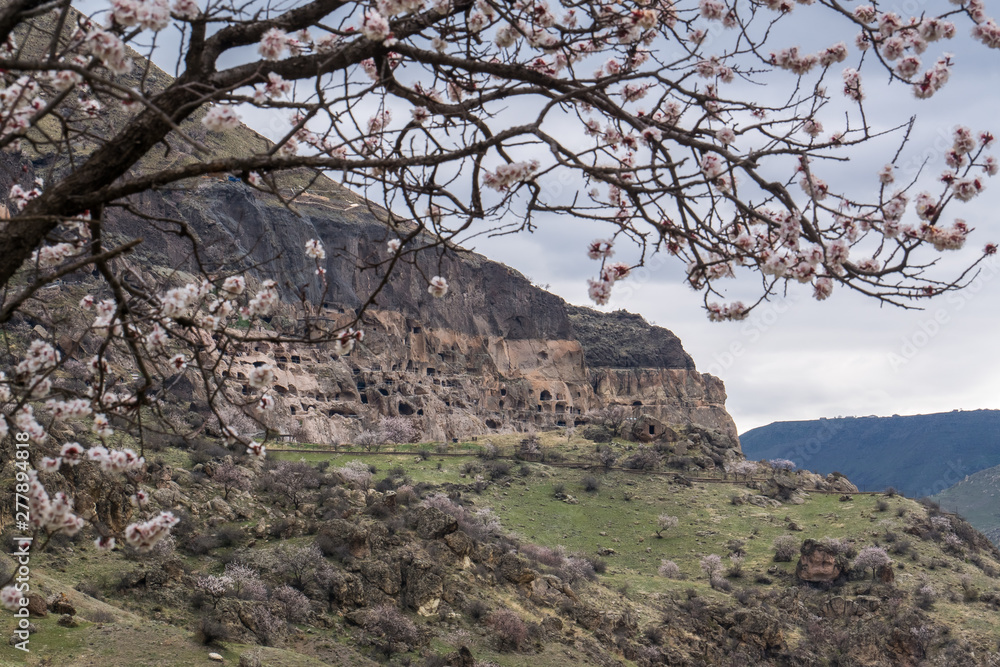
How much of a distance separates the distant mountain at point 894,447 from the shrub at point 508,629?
115m

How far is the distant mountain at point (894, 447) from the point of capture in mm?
133000

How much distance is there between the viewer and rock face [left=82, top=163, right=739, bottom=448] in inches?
2635

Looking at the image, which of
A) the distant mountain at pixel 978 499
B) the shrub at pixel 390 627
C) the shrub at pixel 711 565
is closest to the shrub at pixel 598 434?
→ the shrub at pixel 711 565

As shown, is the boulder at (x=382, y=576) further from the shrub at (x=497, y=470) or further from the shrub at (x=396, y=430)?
the shrub at (x=396, y=430)

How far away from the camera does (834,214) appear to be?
173 inches

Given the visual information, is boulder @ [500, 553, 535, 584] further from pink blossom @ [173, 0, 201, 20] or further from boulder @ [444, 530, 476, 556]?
pink blossom @ [173, 0, 201, 20]

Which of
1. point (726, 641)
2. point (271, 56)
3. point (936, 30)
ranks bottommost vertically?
point (726, 641)

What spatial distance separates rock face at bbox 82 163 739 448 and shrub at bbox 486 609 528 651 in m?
36.8

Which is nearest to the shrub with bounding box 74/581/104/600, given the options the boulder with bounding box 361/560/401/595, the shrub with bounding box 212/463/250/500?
the boulder with bounding box 361/560/401/595

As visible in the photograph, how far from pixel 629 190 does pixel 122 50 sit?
2.61m

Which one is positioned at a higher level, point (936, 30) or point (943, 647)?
point (936, 30)

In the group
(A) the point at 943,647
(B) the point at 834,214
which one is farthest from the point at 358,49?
(A) the point at 943,647

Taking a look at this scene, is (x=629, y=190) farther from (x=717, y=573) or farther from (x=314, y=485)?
(x=717, y=573)

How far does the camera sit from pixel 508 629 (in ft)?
68.7
